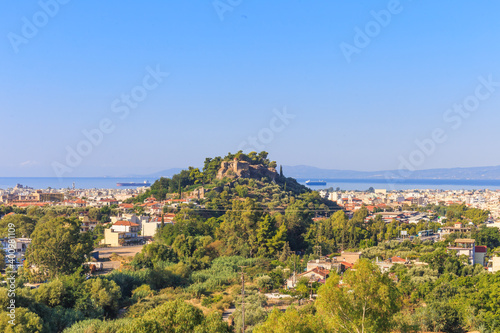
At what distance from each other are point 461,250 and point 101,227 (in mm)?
25155

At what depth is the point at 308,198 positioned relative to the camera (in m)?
47.8

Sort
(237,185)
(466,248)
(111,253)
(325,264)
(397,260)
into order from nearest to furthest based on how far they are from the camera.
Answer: (325,264), (397,260), (466,248), (111,253), (237,185)

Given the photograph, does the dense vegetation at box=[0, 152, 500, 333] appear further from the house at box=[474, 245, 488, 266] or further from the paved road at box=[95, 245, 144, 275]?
the house at box=[474, 245, 488, 266]

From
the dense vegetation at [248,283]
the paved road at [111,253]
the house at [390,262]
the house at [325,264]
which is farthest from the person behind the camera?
the paved road at [111,253]

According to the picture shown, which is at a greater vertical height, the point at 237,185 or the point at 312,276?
the point at 237,185

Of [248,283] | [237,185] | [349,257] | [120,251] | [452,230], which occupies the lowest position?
[120,251]

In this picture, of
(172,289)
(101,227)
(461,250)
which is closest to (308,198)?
(101,227)

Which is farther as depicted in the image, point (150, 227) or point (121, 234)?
point (150, 227)

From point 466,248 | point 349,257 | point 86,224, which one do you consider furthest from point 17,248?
point 466,248

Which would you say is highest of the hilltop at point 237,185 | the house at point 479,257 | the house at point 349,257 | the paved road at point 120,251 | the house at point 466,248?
the hilltop at point 237,185

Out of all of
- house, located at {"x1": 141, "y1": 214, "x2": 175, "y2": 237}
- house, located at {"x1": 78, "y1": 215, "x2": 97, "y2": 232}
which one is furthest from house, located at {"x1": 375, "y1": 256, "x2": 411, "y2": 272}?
house, located at {"x1": 78, "y1": 215, "x2": 97, "y2": 232}

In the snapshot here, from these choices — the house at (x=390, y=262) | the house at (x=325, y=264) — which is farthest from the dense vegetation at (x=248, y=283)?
the house at (x=325, y=264)

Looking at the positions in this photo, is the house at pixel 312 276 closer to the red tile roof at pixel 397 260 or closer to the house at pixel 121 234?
the red tile roof at pixel 397 260

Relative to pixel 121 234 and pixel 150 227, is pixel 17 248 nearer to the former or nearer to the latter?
pixel 121 234
